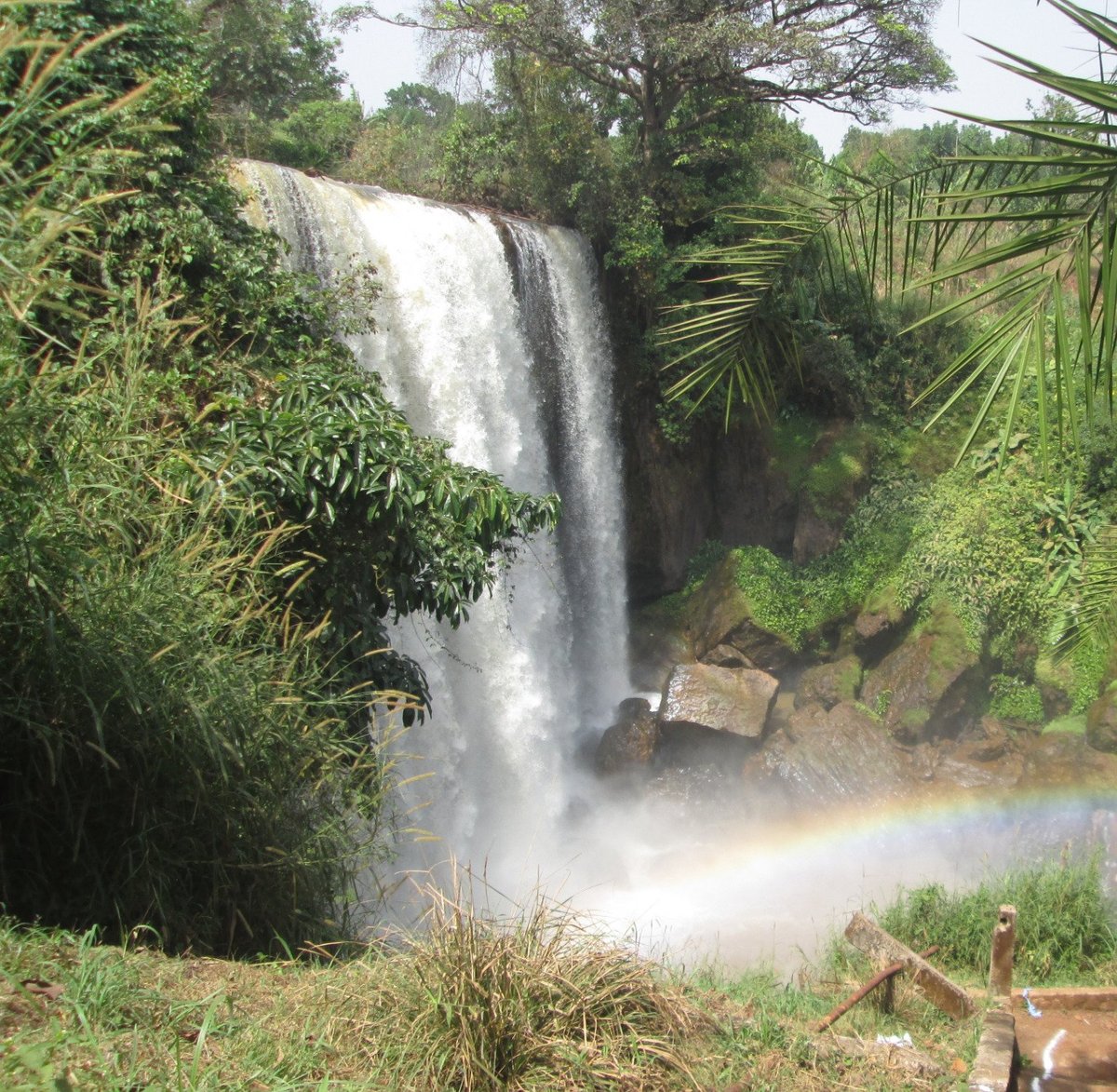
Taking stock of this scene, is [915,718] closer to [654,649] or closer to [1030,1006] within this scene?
[654,649]

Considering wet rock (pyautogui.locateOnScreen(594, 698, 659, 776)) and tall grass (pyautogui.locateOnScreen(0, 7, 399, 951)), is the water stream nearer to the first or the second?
wet rock (pyautogui.locateOnScreen(594, 698, 659, 776))

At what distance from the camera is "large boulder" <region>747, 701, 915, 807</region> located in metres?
12.4

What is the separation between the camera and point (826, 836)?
1219 centimetres

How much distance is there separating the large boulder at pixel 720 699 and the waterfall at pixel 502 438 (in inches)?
60.8

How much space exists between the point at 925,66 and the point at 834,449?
5.96 metres

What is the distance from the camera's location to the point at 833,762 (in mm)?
12555

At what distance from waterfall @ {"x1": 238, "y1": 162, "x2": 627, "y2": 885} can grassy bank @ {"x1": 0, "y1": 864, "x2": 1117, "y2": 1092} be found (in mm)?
6080

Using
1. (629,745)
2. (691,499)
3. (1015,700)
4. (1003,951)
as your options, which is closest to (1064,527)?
(1015,700)

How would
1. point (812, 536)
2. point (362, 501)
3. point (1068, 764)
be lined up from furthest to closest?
point (812, 536)
point (1068, 764)
point (362, 501)

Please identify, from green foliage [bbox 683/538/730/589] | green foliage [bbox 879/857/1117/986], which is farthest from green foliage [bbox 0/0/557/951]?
green foliage [bbox 683/538/730/589]

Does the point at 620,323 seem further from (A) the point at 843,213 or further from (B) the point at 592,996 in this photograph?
(B) the point at 592,996

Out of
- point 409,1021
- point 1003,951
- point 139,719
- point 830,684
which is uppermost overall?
point 139,719

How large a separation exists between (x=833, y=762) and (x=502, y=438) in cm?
529

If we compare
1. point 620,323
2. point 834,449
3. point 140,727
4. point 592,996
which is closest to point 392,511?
point 140,727
